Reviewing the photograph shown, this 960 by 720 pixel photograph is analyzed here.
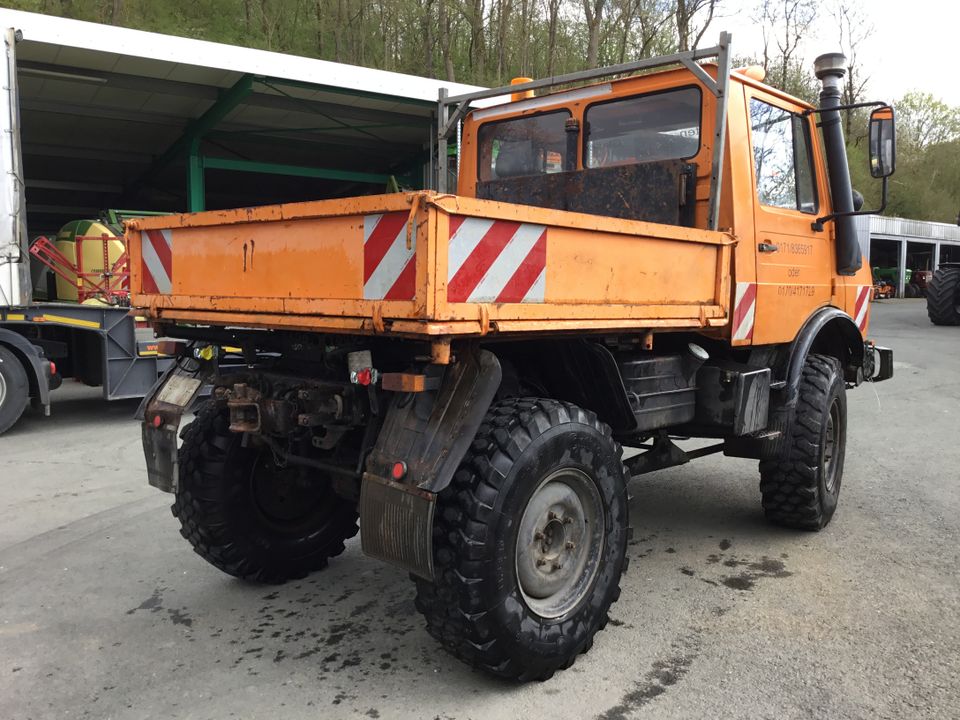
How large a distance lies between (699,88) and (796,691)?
2978 mm

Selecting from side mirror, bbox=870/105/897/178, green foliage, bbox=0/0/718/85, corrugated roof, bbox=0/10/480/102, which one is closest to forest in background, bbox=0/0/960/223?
green foliage, bbox=0/0/718/85

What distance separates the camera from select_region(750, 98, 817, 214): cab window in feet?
14.0

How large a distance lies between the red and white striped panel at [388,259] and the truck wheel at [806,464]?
2.92 m

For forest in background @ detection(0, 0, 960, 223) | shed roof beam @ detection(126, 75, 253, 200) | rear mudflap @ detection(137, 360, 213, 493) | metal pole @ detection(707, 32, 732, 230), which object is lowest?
rear mudflap @ detection(137, 360, 213, 493)

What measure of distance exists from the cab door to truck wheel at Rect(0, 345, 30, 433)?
23.4ft

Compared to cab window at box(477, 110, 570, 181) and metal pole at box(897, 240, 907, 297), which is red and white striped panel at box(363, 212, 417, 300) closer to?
cab window at box(477, 110, 570, 181)

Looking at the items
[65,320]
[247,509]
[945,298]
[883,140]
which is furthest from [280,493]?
[945,298]

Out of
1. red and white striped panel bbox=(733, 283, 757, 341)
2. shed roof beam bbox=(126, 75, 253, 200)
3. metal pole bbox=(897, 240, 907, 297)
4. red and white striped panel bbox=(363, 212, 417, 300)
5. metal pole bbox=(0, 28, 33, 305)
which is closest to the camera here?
red and white striped panel bbox=(363, 212, 417, 300)

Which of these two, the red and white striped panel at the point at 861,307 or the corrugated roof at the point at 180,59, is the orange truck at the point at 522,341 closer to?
the red and white striped panel at the point at 861,307

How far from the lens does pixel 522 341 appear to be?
324 centimetres

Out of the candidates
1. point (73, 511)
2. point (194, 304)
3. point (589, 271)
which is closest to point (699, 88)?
point (589, 271)

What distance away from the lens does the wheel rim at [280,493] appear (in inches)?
156

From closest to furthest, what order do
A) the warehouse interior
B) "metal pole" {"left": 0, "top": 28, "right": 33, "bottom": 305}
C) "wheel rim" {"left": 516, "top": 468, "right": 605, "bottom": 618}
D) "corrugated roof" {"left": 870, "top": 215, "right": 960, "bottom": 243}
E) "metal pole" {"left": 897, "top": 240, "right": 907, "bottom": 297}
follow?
"wheel rim" {"left": 516, "top": 468, "right": 605, "bottom": 618} < "metal pole" {"left": 0, "top": 28, "right": 33, "bottom": 305} < the warehouse interior < "corrugated roof" {"left": 870, "top": 215, "right": 960, "bottom": 243} < "metal pole" {"left": 897, "top": 240, "right": 907, "bottom": 297}

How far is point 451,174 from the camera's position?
5.62 m
